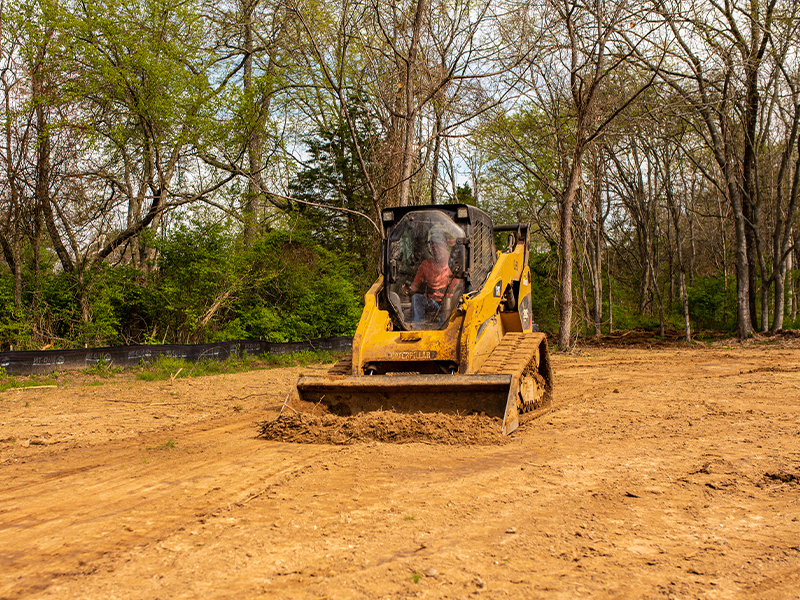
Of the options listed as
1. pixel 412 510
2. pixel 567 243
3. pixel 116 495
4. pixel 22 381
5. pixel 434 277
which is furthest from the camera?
pixel 567 243

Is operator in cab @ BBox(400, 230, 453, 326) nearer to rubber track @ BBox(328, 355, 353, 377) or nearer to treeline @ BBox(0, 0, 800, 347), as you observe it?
rubber track @ BBox(328, 355, 353, 377)

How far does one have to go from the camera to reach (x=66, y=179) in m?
16.6

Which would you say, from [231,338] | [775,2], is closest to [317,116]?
[231,338]

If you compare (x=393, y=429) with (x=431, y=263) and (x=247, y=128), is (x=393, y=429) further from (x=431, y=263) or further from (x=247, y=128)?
(x=247, y=128)

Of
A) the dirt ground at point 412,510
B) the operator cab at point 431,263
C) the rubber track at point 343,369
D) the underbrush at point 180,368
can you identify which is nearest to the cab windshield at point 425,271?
the operator cab at point 431,263

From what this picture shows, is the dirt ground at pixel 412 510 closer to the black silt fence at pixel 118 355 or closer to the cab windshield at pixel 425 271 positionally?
the cab windshield at pixel 425 271

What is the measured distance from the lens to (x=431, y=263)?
317 inches

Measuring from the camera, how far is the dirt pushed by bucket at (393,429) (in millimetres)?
6184

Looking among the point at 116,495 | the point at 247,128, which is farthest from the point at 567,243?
the point at 116,495

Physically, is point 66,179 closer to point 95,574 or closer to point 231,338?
point 231,338

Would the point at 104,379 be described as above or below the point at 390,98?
below

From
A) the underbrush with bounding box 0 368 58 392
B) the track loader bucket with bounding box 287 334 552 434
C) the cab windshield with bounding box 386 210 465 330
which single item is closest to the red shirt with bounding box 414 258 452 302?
the cab windshield with bounding box 386 210 465 330

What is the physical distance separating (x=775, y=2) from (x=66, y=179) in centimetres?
2151

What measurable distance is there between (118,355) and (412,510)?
39.4ft
